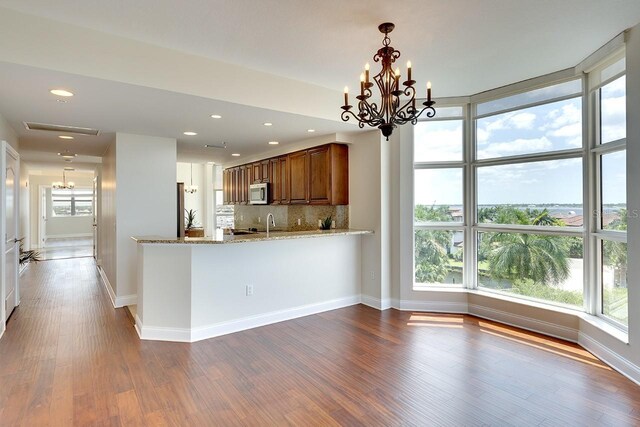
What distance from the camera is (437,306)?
4.58 m

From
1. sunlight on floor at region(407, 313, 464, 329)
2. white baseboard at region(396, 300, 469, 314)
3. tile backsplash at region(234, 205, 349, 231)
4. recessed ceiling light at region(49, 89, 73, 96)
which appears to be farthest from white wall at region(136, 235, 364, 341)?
recessed ceiling light at region(49, 89, 73, 96)

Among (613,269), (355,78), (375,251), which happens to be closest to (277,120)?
(355,78)

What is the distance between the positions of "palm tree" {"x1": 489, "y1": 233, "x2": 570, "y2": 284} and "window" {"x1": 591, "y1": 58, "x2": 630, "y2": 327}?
1.21 feet

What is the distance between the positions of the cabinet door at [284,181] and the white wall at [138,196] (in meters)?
1.79

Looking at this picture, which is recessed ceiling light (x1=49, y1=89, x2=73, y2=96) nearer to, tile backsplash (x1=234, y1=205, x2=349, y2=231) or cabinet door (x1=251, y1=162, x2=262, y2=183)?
tile backsplash (x1=234, y1=205, x2=349, y2=231)

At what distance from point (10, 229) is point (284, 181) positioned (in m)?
3.75

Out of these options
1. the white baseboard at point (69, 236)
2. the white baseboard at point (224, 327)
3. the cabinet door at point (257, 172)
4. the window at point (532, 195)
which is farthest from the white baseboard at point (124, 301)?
the white baseboard at point (69, 236)

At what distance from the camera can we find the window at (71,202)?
13.7 metres

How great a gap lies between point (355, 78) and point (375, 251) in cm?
228

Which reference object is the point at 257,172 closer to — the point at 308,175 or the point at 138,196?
the point at 308,175

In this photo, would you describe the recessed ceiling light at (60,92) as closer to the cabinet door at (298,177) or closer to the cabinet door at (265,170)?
the cabinet door at (298,177)

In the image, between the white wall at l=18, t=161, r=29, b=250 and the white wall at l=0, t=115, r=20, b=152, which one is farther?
the white wall at l=18, t=161, r=29, b=250

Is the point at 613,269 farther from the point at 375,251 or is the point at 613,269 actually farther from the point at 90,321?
the point at 90,321

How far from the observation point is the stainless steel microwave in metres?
6.54
